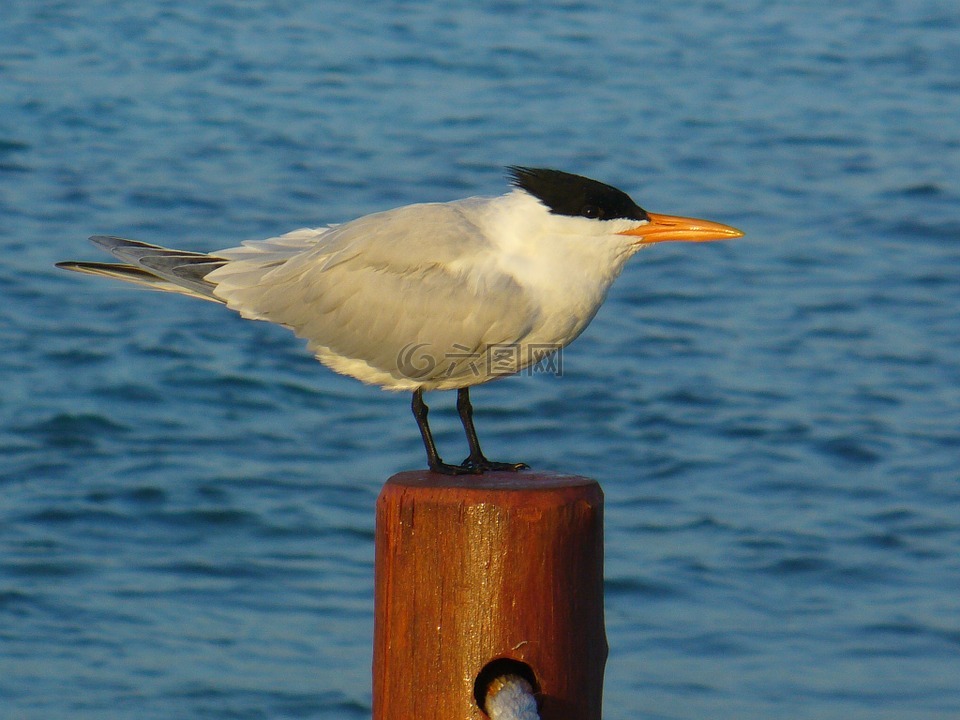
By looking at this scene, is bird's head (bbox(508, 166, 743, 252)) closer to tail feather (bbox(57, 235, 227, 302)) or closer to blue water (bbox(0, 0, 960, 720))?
tail feather (bbox(57, 235, 227, 302))

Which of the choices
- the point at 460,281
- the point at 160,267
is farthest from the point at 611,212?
the point at 160,267

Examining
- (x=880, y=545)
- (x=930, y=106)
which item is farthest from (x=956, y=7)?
(x=880, y=545)

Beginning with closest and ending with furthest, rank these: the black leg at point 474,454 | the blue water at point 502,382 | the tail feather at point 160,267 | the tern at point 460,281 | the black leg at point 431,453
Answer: the black leg at point 431,453 < the black leg at point 474,454 < the tern at point 460,281 < the tail feather at point 160,267 < the blue water at point 502,382

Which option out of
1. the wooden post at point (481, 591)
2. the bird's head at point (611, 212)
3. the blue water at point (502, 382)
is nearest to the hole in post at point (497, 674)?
the wooden post at point (481, 591)

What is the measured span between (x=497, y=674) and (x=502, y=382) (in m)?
6.19

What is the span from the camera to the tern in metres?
4.53

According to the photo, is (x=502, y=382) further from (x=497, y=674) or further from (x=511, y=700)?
(x=511, y=700)

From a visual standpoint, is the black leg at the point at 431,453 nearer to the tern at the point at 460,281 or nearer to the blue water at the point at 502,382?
the tern at the point at 460,281

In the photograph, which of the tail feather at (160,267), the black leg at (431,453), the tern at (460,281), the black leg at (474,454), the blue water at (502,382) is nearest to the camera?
the black leg at (431,453)

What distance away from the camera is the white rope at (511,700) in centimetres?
342

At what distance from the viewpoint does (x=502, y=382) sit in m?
9.70

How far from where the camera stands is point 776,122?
48.2ft

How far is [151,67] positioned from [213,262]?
11392mm

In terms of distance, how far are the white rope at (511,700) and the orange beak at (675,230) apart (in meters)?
1.65
